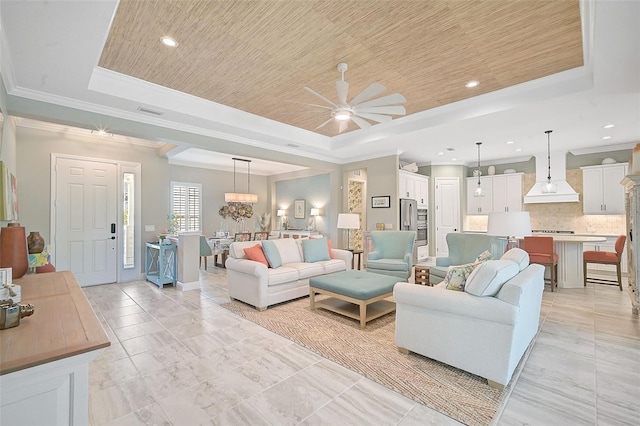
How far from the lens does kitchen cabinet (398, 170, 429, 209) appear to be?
6957mm

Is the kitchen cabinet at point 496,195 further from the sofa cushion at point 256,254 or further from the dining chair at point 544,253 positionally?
the sofa cushion at point 256,254

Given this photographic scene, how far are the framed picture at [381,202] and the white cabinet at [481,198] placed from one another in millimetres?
2721

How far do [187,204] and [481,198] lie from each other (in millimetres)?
8390

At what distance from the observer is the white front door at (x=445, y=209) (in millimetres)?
8000

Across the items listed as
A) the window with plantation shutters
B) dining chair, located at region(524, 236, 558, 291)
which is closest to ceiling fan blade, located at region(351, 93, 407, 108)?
dining chair, located at region(524, 236, 558, 291)

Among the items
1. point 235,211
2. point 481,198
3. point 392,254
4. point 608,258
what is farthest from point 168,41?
point 481,198

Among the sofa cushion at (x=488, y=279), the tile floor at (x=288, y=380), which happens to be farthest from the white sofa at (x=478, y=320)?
the tile floor at (x=288, y=380)

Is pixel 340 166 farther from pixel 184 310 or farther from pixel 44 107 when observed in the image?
pixel 44 107

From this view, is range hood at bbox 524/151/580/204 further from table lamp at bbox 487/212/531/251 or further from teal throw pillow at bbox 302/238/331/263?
teal throw pillow at bbox 302/238/331/263

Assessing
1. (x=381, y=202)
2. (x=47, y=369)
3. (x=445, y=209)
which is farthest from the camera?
(x=445, y=209)

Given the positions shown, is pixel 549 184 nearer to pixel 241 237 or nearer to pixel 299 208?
pixel 299 208

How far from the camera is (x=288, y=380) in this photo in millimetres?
2295

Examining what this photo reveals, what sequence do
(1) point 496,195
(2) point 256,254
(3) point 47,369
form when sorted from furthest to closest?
(1) point 496,195, (2) point 256,254, (3) point 47,369

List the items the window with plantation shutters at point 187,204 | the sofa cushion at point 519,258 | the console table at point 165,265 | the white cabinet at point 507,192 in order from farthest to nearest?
the window with plantation shutters at point 187,204, the white cabinet at point 507,192, the console table at point 165,265, the sofa cushion at point 519,258
